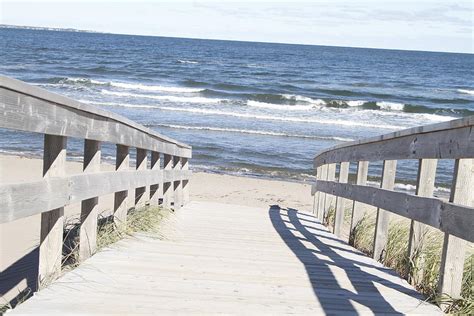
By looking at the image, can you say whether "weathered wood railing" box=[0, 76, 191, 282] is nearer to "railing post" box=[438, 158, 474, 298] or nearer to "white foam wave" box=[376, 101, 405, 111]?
"railing post" box=[438, 158, 474, 298]

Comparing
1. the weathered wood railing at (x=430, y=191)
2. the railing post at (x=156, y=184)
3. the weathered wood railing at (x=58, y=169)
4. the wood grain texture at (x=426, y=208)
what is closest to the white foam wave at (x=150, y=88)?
the railing post at (x=156, y=184)

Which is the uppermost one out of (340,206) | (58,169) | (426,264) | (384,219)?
(58,169)

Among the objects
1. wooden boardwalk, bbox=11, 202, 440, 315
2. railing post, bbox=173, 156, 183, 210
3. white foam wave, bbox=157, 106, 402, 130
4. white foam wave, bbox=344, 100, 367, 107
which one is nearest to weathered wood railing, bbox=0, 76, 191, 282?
wooden boardwalk, bbox=11, 202, 440, 315

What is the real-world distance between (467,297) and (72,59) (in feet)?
166

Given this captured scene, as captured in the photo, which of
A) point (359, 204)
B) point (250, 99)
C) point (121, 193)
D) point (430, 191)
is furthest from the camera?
point (250, 99)

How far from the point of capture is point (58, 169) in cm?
373

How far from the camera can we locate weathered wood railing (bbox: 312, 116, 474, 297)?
374 centimetres

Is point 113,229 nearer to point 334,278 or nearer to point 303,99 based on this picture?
point 334,278

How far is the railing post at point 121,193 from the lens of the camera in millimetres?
5422

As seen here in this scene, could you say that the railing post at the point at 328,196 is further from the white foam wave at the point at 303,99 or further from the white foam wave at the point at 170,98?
the white foam wave at the point at 303,99

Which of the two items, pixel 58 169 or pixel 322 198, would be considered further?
pixel 322 198

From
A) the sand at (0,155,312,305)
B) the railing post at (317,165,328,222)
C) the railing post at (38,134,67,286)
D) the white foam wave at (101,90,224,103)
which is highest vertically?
the railing post at (38,134,67,286)

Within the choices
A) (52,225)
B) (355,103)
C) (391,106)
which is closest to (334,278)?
(52,225)

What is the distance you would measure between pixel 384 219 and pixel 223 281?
1886 mm
